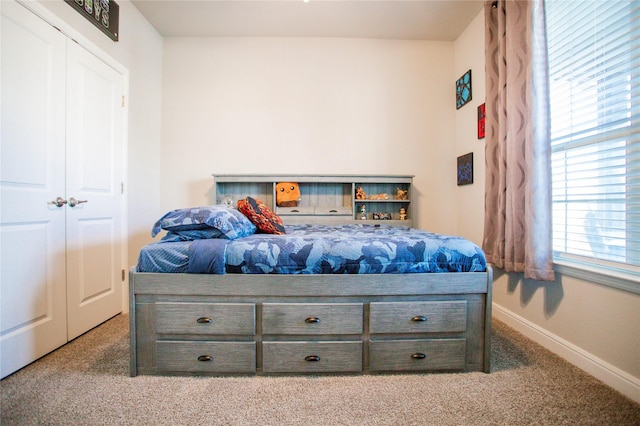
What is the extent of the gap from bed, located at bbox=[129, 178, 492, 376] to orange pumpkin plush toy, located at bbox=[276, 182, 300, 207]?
1.46 metres

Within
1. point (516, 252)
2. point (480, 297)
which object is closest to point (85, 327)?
point (480, 297)

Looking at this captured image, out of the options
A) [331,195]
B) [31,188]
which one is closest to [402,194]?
[331,195]

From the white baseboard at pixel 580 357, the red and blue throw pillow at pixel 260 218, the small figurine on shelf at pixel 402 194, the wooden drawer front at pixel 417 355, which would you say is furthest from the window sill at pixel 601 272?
the red and blue throw pillow at pixel 260 218

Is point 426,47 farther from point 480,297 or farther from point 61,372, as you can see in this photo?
point 61,372

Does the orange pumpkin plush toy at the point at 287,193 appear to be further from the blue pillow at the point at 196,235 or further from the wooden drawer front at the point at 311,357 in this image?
the wooden drawer front at the point at 311,357

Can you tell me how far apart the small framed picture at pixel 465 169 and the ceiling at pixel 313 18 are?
4.75ft

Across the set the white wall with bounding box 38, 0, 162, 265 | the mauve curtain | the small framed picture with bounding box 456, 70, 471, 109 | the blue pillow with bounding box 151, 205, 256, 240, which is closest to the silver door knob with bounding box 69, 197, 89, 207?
the white wall with bounding box 38, 0, 162, 265

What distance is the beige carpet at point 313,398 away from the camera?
1.11 m

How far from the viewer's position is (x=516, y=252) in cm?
181

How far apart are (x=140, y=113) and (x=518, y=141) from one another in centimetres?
341

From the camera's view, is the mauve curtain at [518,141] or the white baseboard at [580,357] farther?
the mauve curtain at [518,141]

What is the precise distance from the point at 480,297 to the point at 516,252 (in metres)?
0.68

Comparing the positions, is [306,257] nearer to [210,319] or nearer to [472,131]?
[210,319]

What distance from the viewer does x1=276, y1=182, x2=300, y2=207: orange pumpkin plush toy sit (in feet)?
9.27
